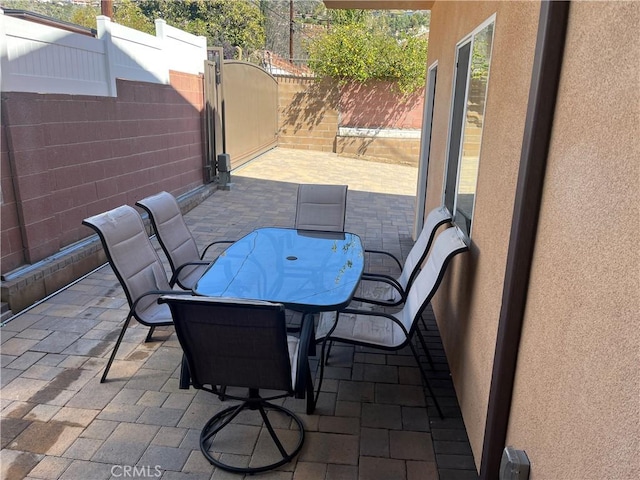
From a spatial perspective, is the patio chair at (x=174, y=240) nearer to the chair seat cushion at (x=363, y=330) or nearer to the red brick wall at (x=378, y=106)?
the chair seat cushion at (x=363, y=330)

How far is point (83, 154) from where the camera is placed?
15.9 ft

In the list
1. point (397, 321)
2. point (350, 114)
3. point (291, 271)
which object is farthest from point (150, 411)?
point (350, 114)

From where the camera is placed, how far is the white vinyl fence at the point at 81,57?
3.81 metres

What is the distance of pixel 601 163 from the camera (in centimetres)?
130

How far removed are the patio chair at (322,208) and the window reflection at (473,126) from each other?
1338 mm

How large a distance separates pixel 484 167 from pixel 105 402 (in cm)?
249

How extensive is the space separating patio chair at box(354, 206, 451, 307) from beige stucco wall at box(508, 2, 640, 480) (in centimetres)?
163

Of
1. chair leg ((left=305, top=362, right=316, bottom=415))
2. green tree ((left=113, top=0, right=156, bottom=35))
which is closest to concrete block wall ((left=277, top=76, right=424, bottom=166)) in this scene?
green tree ((left=113, top=0, right=156, bottom=35))

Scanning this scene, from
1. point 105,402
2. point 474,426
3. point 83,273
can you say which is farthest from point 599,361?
point 83,273

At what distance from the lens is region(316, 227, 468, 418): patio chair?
8.85 feet

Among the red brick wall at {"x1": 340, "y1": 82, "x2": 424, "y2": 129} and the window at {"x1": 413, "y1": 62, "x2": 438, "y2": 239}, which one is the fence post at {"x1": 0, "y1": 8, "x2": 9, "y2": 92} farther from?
Result: the red brick wall at {"x1": 340, "y1": 82, "x2": 424, "y2": 129}

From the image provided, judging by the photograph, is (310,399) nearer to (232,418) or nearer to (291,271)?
(232,418)

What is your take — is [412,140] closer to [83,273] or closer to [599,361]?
[83,273]

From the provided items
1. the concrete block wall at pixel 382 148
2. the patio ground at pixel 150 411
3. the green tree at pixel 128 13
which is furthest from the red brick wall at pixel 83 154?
the green tree at pixel 128 13
